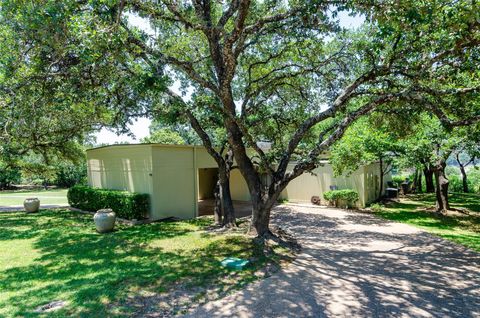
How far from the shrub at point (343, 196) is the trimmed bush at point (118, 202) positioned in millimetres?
8965

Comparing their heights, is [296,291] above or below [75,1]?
below

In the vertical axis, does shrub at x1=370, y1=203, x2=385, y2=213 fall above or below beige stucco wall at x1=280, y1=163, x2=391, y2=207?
below

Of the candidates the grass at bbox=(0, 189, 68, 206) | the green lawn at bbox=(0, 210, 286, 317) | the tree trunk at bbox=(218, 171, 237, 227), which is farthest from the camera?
the grass at bbox=(0, 189, 68, 206)

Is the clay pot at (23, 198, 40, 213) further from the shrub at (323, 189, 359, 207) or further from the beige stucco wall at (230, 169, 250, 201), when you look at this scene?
the shrub at (323, 189, 359, 207)

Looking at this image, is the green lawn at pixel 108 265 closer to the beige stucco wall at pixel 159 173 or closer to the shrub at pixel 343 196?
the beige stucco wall at pixel 159 173

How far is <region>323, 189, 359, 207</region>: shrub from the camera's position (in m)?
14.6

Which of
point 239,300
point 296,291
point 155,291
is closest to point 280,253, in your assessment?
point 296,291

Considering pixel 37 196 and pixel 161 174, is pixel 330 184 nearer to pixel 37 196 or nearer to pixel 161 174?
pixel 161 174

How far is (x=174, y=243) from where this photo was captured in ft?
26.0

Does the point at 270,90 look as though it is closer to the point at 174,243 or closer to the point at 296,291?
the point at 174,243

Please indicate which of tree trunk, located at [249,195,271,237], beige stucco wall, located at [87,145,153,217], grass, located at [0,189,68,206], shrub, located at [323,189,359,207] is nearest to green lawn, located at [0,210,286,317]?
tree trunk, located at [249,195,271,237]

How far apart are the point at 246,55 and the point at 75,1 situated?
5674mm

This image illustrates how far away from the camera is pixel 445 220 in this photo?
12.1 meters

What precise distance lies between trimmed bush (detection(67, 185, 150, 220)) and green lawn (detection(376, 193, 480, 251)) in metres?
9.87
